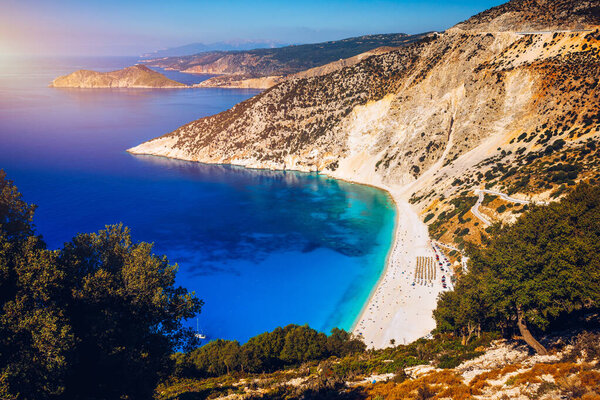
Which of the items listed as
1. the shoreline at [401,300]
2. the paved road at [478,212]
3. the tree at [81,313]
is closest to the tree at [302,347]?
the shoreline at [401,300]

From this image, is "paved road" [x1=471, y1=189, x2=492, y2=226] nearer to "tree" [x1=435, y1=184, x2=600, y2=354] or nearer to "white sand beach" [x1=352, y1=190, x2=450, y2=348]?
"white sand beach" [x1=352, y1=190, x2=450, y2=348]

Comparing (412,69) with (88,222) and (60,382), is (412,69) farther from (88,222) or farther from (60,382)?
(60,382)

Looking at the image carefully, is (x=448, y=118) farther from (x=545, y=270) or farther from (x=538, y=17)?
(x=545, y=270)

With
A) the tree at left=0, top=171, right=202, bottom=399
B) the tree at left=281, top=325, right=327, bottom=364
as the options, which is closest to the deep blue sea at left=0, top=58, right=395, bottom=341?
the tree at left=281, top=325, right=327, bottom=364

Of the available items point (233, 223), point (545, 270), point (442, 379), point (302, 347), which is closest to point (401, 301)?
point (302, 347)

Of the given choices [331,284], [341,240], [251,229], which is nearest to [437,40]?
[341,240]

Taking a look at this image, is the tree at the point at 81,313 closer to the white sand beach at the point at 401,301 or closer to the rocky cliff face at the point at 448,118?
the white sand beach at the point at 401,301

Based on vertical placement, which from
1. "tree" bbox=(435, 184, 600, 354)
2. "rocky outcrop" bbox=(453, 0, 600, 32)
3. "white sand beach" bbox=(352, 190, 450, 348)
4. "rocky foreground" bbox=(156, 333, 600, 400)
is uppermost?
"rocky outcrop" bbox=(453, 0, 600, 32)
